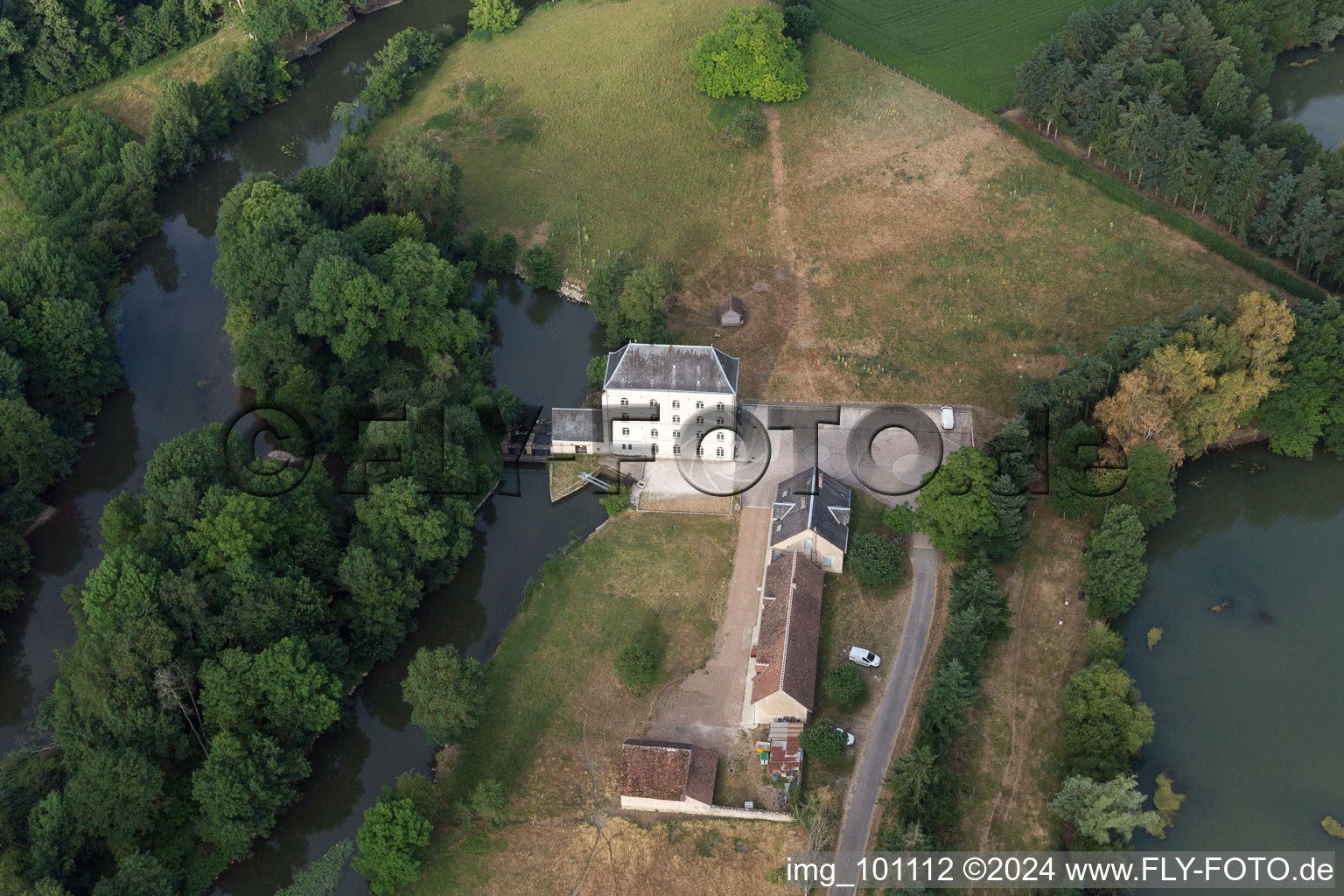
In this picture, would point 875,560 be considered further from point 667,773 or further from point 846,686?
point 667,773

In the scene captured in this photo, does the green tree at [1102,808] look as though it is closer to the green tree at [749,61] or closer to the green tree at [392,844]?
the green tree at [392,844]

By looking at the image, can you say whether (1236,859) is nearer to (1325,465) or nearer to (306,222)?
(1325,465)

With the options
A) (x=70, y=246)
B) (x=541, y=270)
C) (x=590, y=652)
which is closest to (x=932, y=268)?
(x=541, y=270)

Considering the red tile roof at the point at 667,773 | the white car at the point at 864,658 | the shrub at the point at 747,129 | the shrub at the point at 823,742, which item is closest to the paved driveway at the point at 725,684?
Answer: the red tile roof at the point at 667,773

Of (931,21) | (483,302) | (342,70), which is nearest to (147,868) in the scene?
(483,302)

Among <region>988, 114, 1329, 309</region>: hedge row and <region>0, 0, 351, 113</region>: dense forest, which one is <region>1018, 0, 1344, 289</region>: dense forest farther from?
<region>0, 0, 351, 113</region>: dense forest

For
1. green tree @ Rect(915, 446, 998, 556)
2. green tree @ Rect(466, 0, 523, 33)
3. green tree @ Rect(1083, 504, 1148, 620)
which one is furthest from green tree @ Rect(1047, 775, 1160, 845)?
green tree @ Rect(466, 0, 523, 33)
